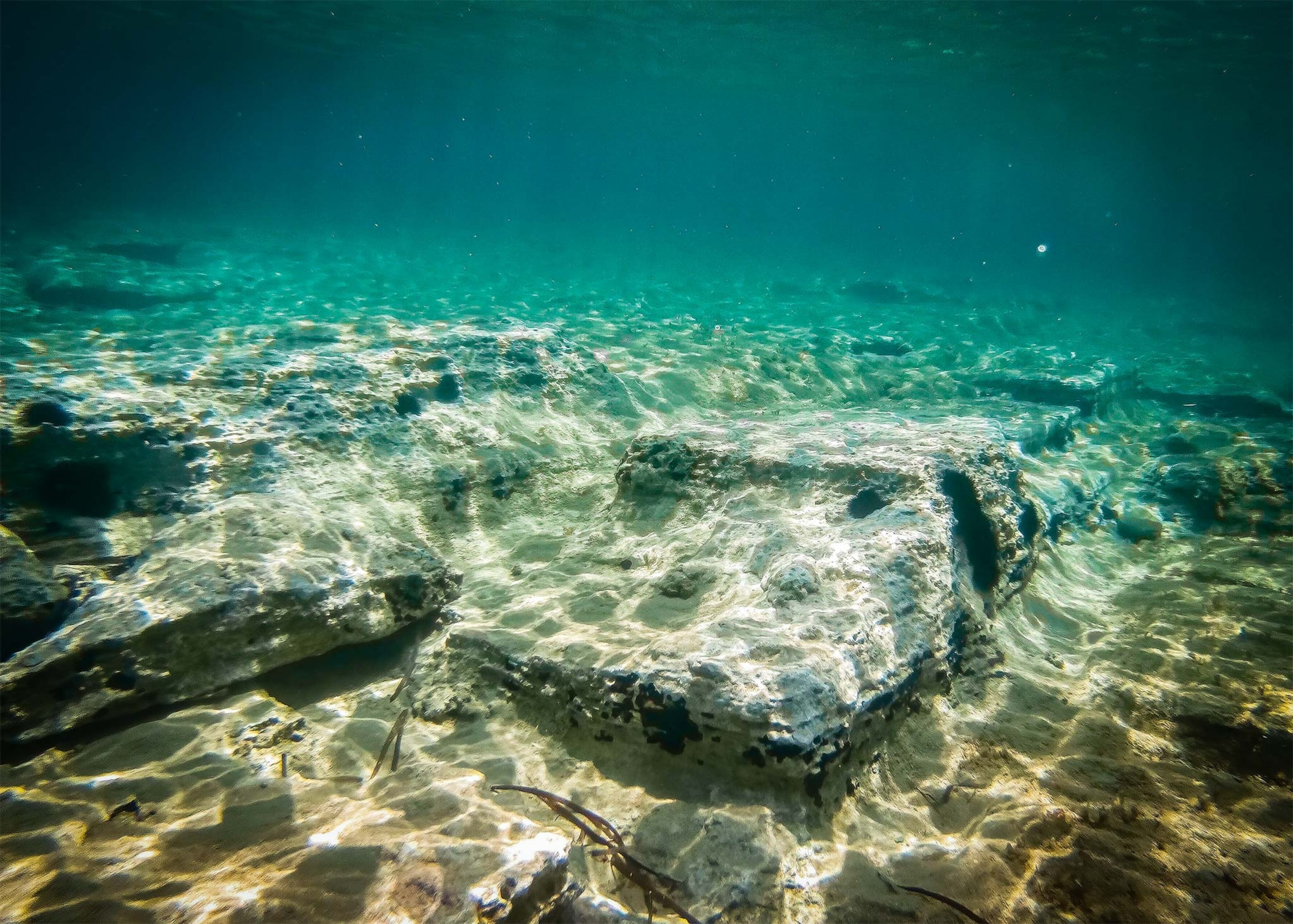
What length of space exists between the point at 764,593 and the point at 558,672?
140 cm

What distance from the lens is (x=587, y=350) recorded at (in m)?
8.53

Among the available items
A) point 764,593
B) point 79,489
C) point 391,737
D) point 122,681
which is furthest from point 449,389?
point 764,593

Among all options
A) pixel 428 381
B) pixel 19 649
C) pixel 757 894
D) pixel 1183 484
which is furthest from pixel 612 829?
pixel 1183 484

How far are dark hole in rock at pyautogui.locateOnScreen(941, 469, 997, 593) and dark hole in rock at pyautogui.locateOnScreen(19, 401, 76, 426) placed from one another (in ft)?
23.9

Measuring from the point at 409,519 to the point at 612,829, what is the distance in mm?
3495

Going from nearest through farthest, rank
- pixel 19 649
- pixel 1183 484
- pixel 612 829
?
pixel 612 829 → pixel 19 649 → pixel 1183 484

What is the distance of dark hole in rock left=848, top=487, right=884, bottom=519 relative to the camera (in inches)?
186

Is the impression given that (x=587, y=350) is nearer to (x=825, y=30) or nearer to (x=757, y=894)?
(x=757, y=894)

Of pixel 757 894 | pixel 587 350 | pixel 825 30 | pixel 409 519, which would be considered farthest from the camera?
pixel 825 30

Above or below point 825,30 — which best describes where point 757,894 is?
below

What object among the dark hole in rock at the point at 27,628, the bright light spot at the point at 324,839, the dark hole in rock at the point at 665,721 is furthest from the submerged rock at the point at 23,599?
the dark hole in rock at the point at 665,721

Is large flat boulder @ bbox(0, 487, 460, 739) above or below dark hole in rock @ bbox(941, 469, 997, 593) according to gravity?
below

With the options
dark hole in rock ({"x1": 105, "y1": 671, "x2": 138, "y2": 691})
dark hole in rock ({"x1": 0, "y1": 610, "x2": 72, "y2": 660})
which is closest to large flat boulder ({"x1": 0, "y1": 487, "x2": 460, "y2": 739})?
dark hole in rock ({"x1": 105, "y1": 671, "x2": 138, "y2": 691})

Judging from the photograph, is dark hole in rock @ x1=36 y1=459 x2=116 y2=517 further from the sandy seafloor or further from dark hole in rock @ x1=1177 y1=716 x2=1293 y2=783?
dark hole in rock @ x1=1177 y1=716 x2=1293 y2=783
